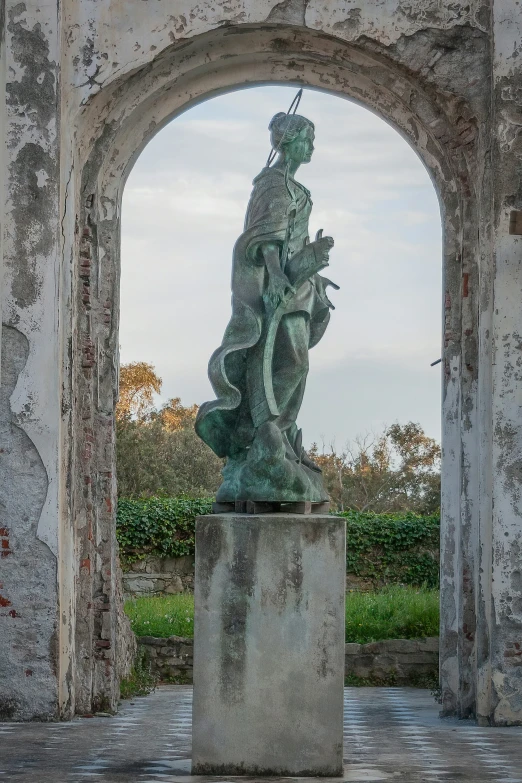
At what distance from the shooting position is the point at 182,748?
7.13 m

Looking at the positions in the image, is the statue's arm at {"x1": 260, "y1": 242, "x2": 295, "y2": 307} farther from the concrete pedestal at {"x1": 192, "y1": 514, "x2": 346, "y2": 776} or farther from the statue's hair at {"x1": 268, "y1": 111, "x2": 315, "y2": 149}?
the concrete pedestal at {"x1": 192, "y1": 514, "x2": 346, "y2": 776}

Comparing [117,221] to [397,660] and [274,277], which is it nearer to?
[274,277]

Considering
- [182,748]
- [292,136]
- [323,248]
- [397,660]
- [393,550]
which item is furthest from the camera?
[393,550]

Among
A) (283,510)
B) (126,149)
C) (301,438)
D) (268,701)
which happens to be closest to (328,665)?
(268,701)

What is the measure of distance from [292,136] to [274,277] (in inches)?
33.6

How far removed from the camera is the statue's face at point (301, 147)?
6.91 metres

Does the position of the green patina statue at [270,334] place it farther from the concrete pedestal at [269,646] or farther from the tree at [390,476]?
the tree at [390,476]

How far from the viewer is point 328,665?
19.8 ft

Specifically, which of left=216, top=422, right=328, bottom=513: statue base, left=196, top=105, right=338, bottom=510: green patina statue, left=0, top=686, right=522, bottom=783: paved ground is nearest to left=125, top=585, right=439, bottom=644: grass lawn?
left=0, top=686, right=522, bottom=783: paved ground

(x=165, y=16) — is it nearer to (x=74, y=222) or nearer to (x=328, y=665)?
(x=74, y=222)

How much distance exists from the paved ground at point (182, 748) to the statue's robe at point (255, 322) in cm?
175

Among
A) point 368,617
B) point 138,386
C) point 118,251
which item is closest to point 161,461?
point 138,386

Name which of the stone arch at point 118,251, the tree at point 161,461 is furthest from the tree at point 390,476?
the stone arch at point 118,251

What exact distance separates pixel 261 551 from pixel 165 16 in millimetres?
4435
